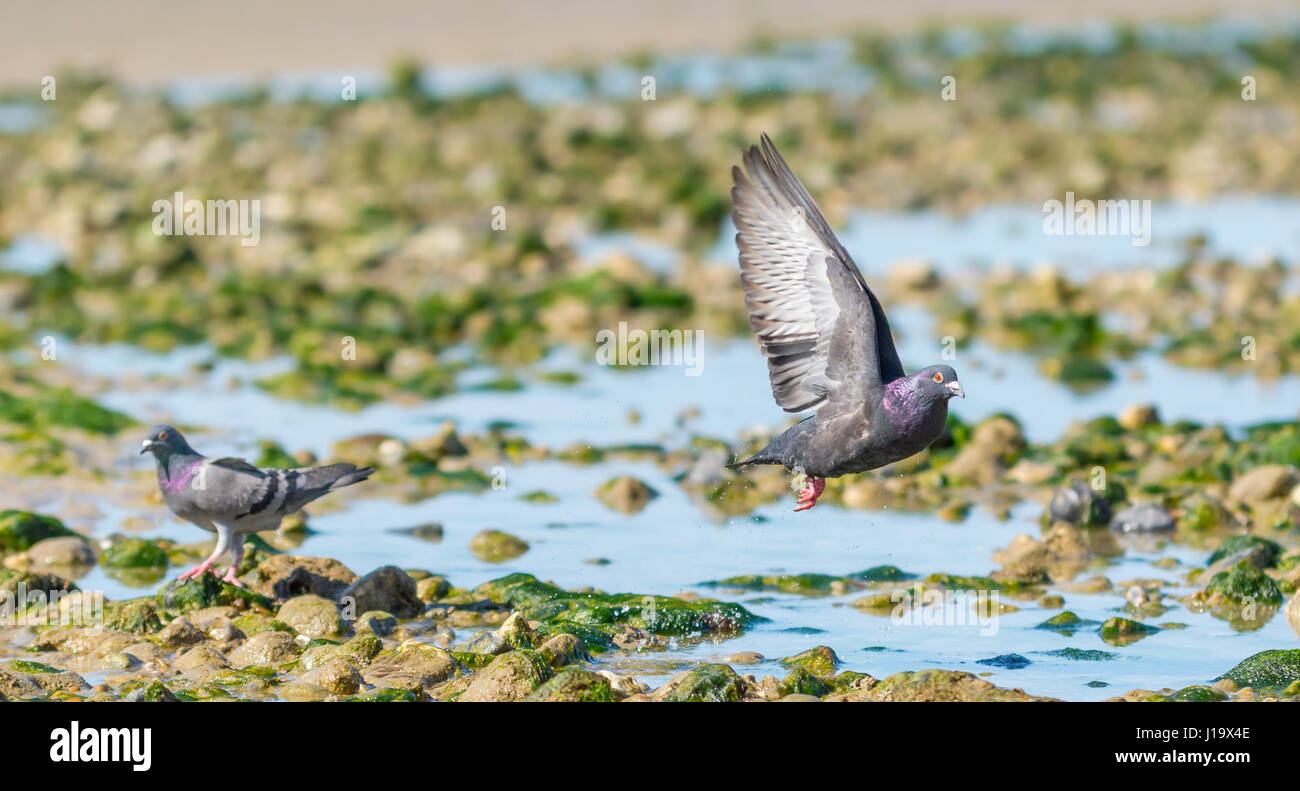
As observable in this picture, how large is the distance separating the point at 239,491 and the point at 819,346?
10.8 ft

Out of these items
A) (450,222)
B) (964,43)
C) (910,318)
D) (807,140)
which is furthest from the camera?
(964,43)

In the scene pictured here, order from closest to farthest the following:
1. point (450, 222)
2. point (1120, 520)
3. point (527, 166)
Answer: point (1120, 520)
point (450, 222)
point (527, 166)

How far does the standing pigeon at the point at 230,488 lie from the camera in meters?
10.0

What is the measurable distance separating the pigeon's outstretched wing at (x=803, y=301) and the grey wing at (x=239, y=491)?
9.26 feet

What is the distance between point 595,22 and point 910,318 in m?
19.1

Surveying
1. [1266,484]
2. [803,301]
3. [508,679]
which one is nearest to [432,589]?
[508,679]

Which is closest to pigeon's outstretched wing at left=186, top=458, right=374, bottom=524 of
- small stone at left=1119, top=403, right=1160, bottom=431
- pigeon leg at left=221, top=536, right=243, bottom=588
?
pigeon leg at left=221, top=536, right=243, bottom=588

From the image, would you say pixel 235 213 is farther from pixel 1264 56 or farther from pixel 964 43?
pixel 1264 56

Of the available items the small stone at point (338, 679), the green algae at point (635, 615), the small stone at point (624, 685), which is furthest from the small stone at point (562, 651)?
the small stone at point (338, 679)

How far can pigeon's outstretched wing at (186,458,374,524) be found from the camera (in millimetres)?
9992

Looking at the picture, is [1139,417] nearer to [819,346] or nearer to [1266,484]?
[1266,484]

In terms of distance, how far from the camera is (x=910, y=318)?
19047 mm

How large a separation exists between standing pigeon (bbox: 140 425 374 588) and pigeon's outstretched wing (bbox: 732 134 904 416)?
7.94 ft

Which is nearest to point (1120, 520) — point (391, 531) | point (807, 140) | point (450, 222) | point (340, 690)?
point (391, 531)
